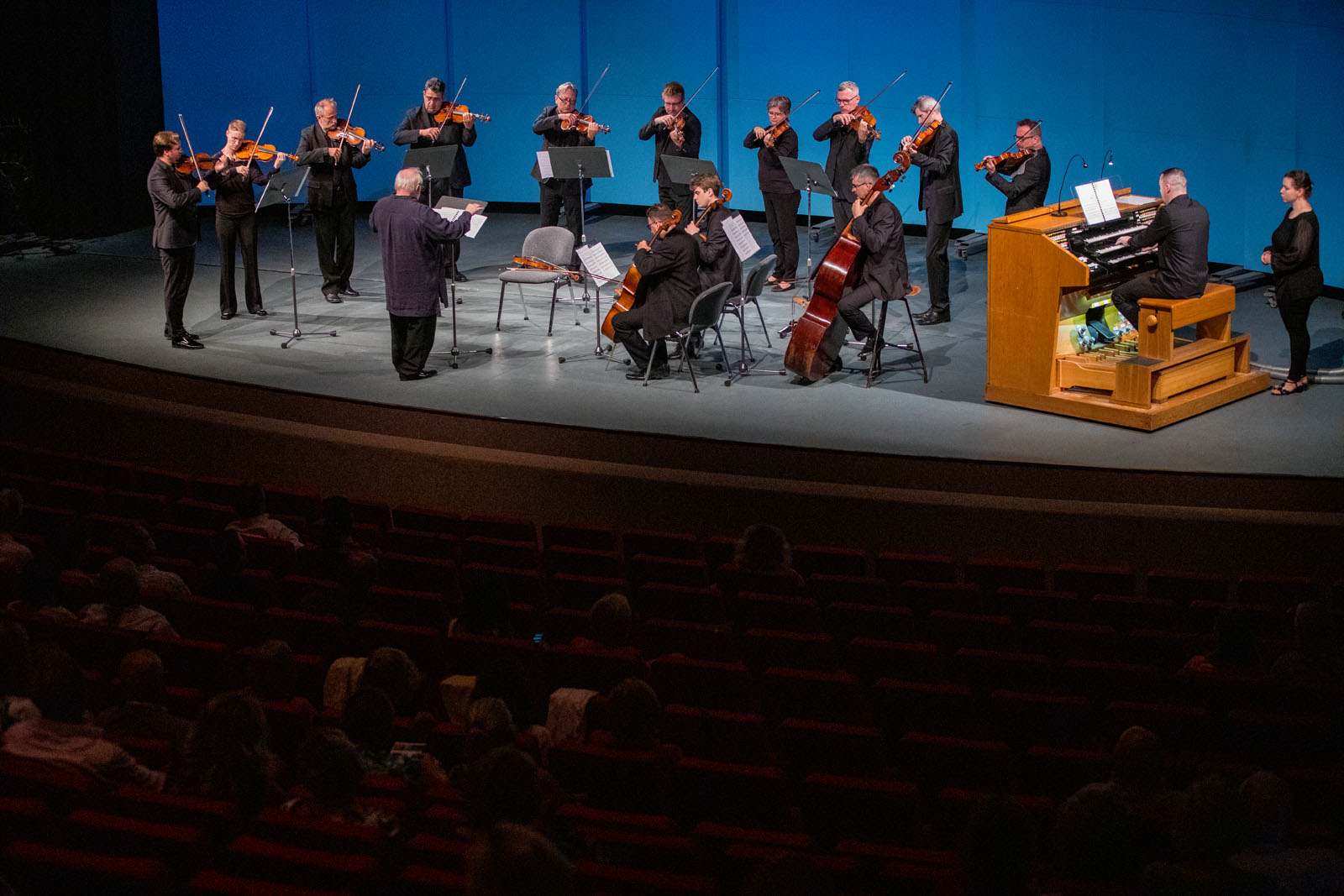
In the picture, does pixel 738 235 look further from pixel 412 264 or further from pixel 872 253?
pixel 412 264

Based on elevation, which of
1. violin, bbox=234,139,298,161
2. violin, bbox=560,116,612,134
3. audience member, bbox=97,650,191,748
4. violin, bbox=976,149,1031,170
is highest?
violin, bbox=560,116,612,134

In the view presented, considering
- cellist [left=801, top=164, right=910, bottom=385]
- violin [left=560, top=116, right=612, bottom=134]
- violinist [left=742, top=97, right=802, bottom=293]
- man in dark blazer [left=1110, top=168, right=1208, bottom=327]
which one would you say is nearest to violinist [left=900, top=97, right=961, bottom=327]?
cellist [left=801, top=164, right=910, bottom=385]

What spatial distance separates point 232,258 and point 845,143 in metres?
4.62

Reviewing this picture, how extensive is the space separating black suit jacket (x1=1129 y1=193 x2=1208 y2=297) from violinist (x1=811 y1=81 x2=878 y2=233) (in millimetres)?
3047

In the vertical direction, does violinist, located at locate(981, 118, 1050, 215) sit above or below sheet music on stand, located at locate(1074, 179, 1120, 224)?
above

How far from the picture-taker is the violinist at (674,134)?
11.1 m

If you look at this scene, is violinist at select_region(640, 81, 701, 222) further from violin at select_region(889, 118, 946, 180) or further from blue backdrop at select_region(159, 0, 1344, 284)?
blue backdrop at select_region(159, 0, 1344, 284)

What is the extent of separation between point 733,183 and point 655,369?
583 cm

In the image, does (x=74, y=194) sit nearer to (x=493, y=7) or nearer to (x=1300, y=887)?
(x=493, y=7)

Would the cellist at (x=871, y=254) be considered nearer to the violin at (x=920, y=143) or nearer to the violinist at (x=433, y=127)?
the violin at (x=920, y=143)

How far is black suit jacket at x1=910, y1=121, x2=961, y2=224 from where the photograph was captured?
952cm

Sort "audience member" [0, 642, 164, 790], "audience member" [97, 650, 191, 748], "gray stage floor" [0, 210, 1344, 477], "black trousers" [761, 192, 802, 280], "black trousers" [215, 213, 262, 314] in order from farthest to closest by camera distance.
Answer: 1. "black trousers" [761, 192, 802, 280]
2. "black trousers" [215, 213, 262, 314]
3. "gray stage floor" [0, 210, 1344, 477]
4. "audience member" [97, 650, 191, 748]
5. "audience member" [0, 642, 164, 790]

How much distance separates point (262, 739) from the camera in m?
3.47

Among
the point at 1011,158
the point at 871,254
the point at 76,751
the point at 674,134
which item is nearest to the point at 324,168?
the point at 674,134
